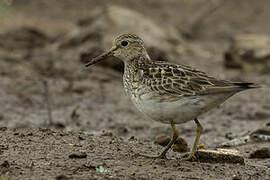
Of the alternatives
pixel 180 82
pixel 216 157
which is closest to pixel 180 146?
pixel 216 157

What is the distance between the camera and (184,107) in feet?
22.1

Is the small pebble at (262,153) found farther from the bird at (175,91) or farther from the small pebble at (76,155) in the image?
the small pebble at (76,155)

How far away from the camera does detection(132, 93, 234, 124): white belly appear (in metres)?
6.71

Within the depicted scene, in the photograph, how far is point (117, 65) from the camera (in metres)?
13.2

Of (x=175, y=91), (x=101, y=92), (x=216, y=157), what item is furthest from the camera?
(x=101, y=92)

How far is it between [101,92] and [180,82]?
5.72m

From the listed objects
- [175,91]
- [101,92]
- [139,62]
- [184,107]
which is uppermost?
[101,92]

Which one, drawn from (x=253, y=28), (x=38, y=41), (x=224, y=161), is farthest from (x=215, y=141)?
(x=253, y=28)

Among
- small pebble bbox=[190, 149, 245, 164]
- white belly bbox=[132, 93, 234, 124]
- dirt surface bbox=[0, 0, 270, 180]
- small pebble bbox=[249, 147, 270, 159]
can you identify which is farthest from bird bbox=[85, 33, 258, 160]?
small pebble bbox=[249, 147, 270, 159]

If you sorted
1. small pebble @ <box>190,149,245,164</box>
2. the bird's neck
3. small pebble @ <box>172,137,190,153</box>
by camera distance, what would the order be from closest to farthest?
small pebble @ <box>190,149,245,164</box> → the bird's neck → small pebble @ <box>172,137,190,153</box>

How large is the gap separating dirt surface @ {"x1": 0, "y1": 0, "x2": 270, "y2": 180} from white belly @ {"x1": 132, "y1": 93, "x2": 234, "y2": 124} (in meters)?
0.53

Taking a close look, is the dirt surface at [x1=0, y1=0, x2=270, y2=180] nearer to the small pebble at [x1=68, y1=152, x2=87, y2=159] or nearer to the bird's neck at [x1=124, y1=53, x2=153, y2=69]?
the small pebble at [x1=68, y1=152, x2=87, y2=159]

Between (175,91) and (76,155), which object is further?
(175,91)

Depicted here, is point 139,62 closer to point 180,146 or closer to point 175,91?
point 175,91
